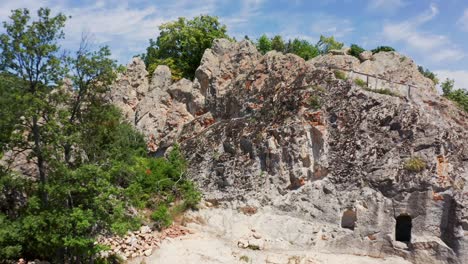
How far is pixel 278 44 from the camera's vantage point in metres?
39.5

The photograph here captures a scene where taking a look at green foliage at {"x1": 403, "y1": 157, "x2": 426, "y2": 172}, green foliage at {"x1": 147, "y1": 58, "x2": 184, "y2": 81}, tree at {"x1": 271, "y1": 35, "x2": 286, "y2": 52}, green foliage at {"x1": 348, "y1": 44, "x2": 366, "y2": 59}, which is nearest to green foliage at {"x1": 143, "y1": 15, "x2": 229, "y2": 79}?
green foliage at {"x1": 147, "y1": 58, "x2": 184, "y2": 81}

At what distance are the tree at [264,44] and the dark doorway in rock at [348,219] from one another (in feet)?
71.8

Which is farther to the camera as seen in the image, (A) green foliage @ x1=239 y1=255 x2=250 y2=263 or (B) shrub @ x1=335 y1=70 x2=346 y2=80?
(B) shrub @ x1=335 y1=70 x2=346 y2=80

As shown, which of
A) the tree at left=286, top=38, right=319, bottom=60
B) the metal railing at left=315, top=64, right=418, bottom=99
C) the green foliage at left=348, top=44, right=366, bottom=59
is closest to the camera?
the metal railing at left=315, top=64, right=418, bottom=99

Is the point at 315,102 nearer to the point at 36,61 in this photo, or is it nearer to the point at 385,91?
the point at 385,91

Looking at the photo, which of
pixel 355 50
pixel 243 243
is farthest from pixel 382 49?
pixel 243 243

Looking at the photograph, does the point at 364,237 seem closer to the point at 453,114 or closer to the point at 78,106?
the point at 453,114

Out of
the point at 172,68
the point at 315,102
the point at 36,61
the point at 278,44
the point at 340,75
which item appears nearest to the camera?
the point at 36,61

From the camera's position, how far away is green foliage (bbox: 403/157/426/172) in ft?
72.1

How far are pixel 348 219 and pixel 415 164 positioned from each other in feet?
13.1

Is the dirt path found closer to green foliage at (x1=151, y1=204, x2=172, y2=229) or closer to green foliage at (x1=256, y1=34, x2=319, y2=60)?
green foliage at (x1=151, y1=204, x2=172, y2=229)

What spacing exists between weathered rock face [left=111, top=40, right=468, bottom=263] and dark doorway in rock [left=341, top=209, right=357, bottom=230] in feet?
0.16

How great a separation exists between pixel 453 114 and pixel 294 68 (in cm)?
872

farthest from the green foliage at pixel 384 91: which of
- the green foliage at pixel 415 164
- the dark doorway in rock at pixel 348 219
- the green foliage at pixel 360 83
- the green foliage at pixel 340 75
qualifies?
the dark doorway in rock at pixel 348 219
